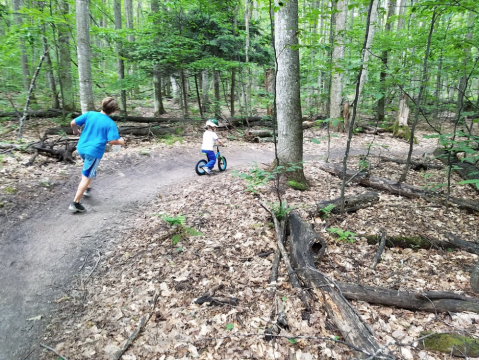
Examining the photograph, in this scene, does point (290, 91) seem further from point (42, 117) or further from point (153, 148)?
point (42, 117)

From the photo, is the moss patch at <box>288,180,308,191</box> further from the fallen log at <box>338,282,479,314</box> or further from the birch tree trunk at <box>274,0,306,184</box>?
the fallen log at <box>338,282,479,314</box>

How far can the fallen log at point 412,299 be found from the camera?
9.88 ft

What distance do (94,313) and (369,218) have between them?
4.98 metres

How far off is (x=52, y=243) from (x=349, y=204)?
5639 millimetres

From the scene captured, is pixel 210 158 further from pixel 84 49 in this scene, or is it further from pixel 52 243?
pixel 84 49

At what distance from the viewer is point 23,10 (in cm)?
819

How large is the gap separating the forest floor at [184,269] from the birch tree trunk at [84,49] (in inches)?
121

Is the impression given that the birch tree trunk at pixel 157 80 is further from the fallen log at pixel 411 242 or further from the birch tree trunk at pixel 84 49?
the fallen log at pixel 411 242

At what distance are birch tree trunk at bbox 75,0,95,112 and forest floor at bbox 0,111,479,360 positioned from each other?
307 centimetres

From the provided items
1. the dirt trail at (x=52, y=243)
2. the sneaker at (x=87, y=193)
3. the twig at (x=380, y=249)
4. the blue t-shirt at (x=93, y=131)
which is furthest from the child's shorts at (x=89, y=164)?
the twig at (x=380, y=249)

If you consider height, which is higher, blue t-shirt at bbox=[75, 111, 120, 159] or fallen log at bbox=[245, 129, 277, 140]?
blue t-shirt at bbox=[75, 111, 120, 159]

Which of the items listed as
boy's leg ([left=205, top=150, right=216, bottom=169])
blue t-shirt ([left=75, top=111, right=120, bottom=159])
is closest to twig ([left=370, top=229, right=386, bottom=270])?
boy's leg ([left=205, top=150, right=216, bottom=169])

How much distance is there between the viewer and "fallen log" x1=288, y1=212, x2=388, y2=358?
8.23ft

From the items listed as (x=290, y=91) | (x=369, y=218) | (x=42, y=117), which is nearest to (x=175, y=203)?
(x=290, y=91)
